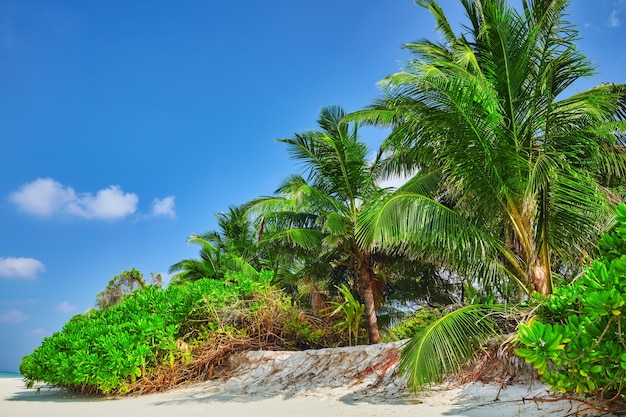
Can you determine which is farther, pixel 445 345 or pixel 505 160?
pixel 505 160

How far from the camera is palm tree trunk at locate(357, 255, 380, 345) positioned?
12087mm

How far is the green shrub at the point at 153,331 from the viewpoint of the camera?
7.85 metres

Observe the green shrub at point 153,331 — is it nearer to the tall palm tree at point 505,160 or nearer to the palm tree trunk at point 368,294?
the palm tree trunk at point 368,294

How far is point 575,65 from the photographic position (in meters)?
7.44

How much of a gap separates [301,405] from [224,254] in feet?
46.4

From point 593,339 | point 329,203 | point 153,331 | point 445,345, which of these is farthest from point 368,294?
point 593,339

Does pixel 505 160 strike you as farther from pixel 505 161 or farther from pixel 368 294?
pixel 368 294

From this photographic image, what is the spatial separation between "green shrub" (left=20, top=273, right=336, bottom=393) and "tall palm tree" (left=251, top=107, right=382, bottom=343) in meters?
2.57

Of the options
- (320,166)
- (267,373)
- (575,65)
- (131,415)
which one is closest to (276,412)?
(131,415)

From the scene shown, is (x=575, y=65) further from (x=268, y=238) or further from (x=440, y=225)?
(x=268, y=238)

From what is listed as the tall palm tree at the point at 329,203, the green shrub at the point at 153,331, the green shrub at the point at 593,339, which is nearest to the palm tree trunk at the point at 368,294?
the tall palm tree at the point at 329,203

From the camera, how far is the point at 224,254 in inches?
784

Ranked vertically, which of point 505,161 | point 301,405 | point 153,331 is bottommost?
point 301,405

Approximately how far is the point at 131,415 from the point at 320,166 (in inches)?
352
